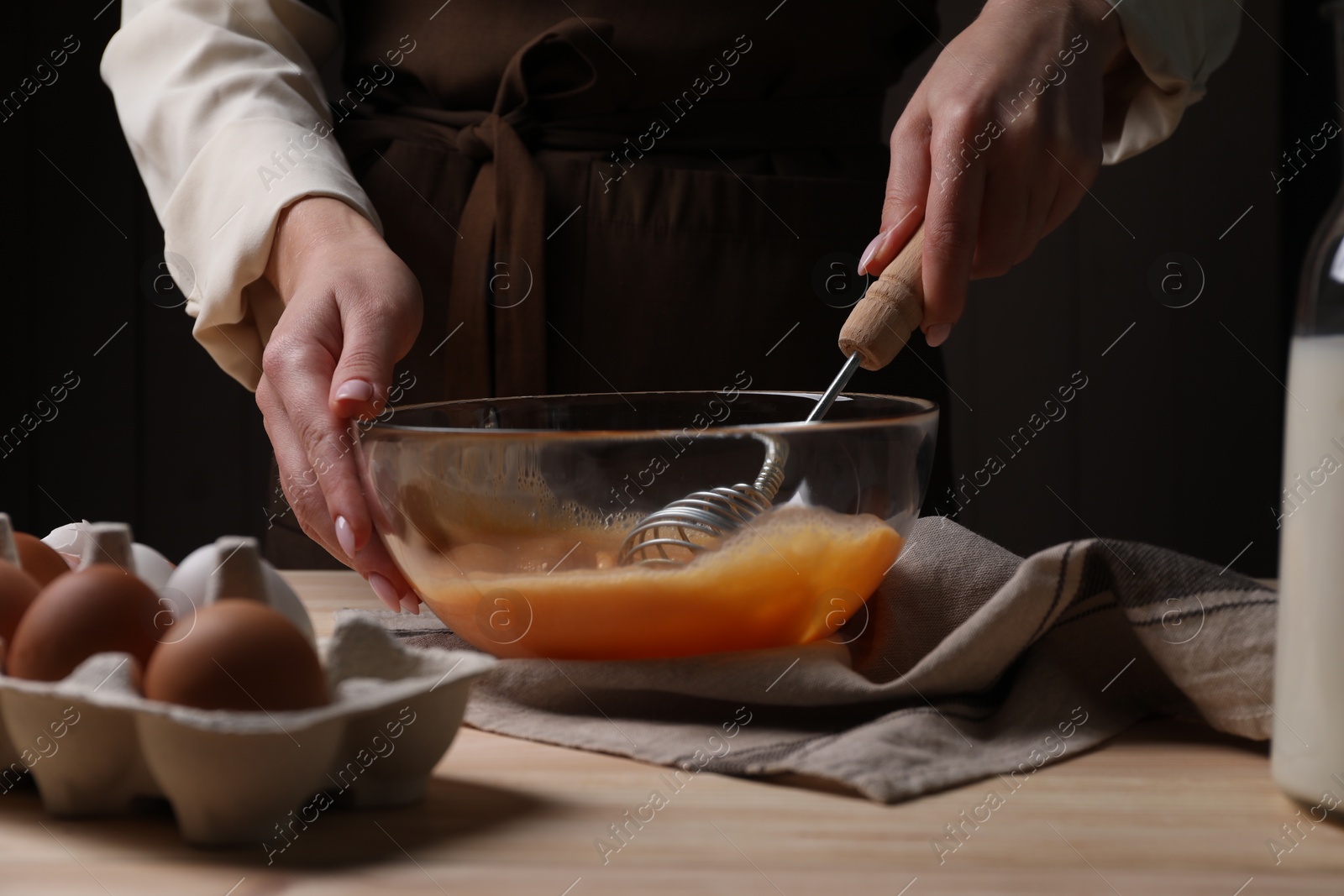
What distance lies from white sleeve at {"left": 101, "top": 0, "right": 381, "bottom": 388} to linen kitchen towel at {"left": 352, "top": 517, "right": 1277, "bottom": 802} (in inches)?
18.8

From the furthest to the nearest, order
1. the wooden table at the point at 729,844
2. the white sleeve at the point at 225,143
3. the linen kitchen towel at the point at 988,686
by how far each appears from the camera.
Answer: the white sleeve at the point at 225,143 < the linen kitchen towel at the point at 988,686 < the wooden table at the point at 729,844

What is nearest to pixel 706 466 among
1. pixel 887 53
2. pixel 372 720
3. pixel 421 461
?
pixel 421 461

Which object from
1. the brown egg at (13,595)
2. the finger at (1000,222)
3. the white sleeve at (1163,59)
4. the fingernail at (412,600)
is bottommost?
the fingernail at (412,600)

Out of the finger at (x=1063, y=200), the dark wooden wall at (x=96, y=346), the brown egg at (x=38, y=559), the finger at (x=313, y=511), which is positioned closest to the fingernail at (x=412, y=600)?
the finger at (x=313, y=511)

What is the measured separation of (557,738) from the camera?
544 millimetres

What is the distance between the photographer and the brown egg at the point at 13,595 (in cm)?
48

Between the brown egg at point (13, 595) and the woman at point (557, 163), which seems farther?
the woman at point (557, 163)

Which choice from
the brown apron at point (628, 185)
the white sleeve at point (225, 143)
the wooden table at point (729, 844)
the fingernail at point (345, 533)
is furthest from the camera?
the brown apron at point (628, 185)

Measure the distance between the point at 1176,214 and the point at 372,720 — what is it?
6.80 ft

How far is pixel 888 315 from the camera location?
0.71 m

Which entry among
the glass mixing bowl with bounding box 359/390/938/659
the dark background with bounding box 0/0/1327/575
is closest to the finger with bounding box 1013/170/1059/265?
the glass mixing bowl with bounding box 359/390/938/659

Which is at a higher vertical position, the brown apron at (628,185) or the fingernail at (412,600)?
the brown apron at (628,185)

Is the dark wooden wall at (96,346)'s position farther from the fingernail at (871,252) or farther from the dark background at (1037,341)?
the fingernail at (871,252)

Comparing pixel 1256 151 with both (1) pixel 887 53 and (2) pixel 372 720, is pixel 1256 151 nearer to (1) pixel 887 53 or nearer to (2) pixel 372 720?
(1) pixel 887 53
